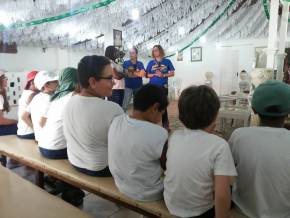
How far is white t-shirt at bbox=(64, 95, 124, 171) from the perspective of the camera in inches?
66.5

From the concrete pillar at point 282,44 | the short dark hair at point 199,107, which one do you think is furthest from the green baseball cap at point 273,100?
the concrete pillar at point 282,44

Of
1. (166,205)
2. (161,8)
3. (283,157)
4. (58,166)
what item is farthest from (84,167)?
(161,8)

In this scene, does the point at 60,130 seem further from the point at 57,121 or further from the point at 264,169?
the point at 264,169

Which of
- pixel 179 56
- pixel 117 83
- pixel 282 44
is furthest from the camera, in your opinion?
pixel 179 56

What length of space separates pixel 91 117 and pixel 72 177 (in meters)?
0.49

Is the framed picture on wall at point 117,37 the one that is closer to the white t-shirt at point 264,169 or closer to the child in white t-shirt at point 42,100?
the child in white t-shirt at point 42,100

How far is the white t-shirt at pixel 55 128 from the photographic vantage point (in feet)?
7.00

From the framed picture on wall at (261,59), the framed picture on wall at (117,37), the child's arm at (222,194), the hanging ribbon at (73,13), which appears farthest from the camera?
the framed picture on wall at (117,37)

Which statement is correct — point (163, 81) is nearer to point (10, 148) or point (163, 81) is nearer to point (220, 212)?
point (10, 148)

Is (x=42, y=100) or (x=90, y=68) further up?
(x=90, y=68)

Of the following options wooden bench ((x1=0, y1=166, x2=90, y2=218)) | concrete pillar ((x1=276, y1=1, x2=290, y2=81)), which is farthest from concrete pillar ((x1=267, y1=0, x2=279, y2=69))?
wooden bench ((x1=0, y1=166, x2=90, y2=218))

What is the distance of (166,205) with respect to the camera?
1397 millimetres

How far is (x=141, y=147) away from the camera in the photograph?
1.42m

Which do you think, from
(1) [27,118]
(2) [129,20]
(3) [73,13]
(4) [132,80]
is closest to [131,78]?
(4) [132,80]
